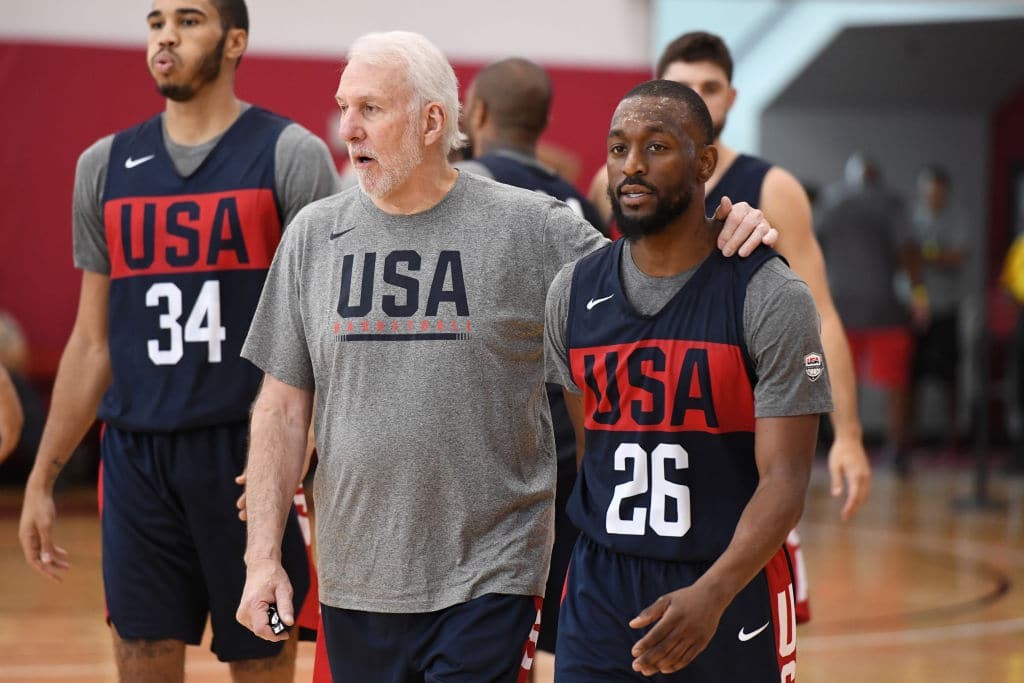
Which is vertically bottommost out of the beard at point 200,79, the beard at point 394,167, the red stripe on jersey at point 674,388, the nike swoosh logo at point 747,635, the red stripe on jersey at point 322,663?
the red stripe on jersey at point 322,663

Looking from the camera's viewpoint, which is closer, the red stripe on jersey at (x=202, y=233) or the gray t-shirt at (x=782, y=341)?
the gray t-shirt at (x=782, y=341)

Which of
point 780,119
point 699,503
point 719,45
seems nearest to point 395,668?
point 699,503

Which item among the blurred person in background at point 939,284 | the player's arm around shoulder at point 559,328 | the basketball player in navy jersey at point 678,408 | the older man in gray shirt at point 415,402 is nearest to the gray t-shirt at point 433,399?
the older man in gray shirt at point 415,402

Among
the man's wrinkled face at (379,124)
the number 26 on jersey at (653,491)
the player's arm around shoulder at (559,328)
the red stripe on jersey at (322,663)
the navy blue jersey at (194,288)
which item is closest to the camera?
the number 26 on jersey at (653,491)

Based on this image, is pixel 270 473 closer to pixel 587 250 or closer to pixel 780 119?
pixel 587 250

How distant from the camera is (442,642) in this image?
3131 mm

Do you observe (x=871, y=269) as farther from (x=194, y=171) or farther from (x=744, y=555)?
(x=744, y=555)

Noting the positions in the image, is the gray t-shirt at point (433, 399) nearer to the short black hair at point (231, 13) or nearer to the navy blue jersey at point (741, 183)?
the short black hair at point (231, 13)

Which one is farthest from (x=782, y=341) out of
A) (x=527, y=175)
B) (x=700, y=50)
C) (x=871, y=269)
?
(x=871, y=269)

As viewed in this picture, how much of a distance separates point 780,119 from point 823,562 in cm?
659

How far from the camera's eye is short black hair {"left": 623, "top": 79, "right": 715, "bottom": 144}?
9.71ft

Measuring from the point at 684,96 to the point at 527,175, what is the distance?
5.46 ft

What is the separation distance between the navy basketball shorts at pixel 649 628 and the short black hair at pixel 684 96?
0.83 m

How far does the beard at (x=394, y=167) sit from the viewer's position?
3232 mm
